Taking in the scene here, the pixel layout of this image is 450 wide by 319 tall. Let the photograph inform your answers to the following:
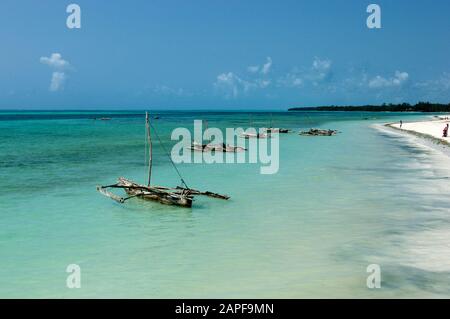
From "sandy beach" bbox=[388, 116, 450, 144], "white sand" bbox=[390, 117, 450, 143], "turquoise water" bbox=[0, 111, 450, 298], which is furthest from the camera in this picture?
"white sand" bbox=[390, 117, 450, 143]

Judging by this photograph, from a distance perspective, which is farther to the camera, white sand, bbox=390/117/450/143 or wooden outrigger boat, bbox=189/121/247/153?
white sand, bbox=390/117/450/143

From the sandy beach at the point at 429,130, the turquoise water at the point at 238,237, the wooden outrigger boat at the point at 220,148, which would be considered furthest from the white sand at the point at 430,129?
the turquoise water at the point at 238,237

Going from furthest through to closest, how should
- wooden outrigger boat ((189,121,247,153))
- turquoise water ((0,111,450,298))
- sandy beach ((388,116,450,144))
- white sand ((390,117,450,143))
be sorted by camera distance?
→ white sand ((390,117,450,143)), sandy beach ((388,116,450,144)), wooden outrigger boat ((189,121,247,153)), turquoise water ((0,111,450,298))

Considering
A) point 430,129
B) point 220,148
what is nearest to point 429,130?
point 430,129

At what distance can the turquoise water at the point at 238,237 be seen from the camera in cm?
877

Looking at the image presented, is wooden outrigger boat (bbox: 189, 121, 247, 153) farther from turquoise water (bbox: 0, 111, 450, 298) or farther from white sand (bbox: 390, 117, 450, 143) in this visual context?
white sand (bbox: 390, 117, 450, 143)

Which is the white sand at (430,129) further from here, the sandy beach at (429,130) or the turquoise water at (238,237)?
the turquoise water at (238,237)

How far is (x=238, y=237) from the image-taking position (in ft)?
38.8

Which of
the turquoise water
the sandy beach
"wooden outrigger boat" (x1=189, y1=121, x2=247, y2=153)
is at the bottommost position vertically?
the turquoise water

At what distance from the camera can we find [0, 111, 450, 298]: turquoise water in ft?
28.8

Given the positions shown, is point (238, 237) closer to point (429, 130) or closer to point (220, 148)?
point (220, 148)

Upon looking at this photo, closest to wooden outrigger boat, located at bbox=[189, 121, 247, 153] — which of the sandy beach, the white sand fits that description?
the sandy beach
